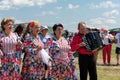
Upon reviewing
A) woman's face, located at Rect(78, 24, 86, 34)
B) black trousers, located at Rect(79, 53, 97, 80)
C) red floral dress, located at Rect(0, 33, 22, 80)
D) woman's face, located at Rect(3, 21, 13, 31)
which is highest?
woman's face, located at Rect(3, 21, 13, 31)

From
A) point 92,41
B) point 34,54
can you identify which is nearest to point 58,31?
point 34,54

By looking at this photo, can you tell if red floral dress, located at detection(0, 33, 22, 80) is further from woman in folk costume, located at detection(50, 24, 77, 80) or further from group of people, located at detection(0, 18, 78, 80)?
woman in folk costume, located at detection(50, 24, 77, 80)

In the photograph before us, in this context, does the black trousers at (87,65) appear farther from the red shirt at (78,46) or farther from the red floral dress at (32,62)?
the red floral dress at (32,62)

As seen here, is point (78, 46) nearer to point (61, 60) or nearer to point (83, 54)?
point (83, 54)

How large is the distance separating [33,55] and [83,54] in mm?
1972

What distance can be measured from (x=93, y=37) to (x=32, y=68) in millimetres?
2253

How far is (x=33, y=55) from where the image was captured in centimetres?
788

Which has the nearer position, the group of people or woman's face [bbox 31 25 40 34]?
the group of people

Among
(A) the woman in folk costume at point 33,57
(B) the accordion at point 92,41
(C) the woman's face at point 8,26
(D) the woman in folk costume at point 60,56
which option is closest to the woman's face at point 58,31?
(D) the woman in folk costume at point 60,56

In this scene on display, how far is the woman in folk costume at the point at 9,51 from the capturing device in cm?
748

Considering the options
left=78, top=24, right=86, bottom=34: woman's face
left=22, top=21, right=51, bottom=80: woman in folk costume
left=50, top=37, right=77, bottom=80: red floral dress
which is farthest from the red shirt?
left=22, top=21, right=51, bottom=80: woman in folk costume

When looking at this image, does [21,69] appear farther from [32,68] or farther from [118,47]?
[118,47]

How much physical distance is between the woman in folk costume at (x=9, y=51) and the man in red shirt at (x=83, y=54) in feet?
6.48

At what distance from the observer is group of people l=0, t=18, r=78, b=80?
24.6 ft
